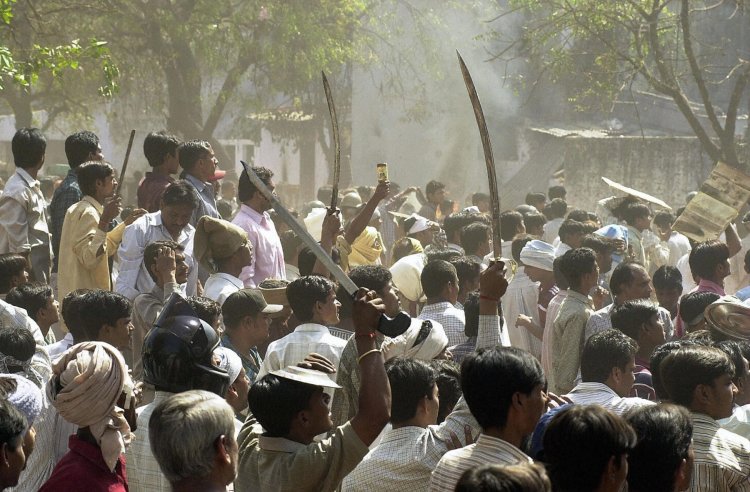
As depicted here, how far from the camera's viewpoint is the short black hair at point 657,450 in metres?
3.88

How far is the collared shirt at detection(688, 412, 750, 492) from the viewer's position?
4.34 m

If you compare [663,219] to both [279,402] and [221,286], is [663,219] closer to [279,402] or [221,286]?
[221,286]

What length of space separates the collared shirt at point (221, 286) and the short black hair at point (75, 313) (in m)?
1.11

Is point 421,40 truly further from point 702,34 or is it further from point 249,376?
point 249,376

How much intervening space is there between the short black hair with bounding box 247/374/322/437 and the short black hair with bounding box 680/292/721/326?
4.12 meters

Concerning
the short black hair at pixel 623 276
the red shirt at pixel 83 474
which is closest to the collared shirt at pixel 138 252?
the short black hair at pixel 623 276

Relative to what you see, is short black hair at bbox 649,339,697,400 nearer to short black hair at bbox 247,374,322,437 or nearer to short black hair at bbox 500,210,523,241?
short black hair at bbox 247,374,322,437

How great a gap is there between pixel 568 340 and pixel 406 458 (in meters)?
3.10

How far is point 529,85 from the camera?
2933 centimetres

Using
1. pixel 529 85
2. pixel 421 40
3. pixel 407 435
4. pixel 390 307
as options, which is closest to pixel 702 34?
pixel 529 85

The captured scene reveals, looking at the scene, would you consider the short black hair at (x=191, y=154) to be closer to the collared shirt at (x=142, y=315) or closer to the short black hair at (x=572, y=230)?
the collared shirt at (x=142, y=315)

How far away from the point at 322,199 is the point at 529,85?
13803 millimetres

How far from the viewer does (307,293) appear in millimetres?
6012

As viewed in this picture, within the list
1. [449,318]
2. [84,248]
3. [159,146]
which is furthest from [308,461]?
[159,146]
